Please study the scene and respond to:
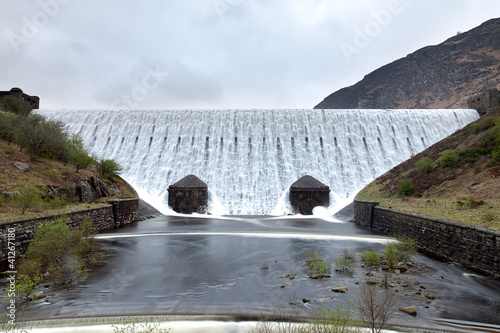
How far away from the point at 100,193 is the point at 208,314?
16410 mm

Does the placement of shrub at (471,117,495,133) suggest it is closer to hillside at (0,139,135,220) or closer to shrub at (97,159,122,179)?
hillside at (0,139,135,220)

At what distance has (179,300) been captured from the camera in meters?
7.23

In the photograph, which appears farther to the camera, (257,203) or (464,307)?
(257,203)

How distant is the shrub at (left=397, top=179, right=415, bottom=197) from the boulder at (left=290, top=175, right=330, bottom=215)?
23.5 feet

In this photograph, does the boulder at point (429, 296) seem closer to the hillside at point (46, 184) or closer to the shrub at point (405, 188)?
the hillside at point (46, 184)

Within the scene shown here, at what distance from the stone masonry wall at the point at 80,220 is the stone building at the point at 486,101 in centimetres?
4206

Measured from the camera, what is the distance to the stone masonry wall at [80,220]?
9.49m

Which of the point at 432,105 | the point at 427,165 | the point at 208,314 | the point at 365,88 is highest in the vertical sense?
the point at 365,88

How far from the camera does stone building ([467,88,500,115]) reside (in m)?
36.0

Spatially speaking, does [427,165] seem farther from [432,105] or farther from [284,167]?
[432,105]

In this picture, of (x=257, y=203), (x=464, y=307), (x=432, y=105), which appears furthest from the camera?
(x=432, y=105)

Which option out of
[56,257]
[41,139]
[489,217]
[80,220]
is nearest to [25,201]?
[80,220]

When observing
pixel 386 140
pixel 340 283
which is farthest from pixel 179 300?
pixel 386 140

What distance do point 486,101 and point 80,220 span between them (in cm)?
4555
